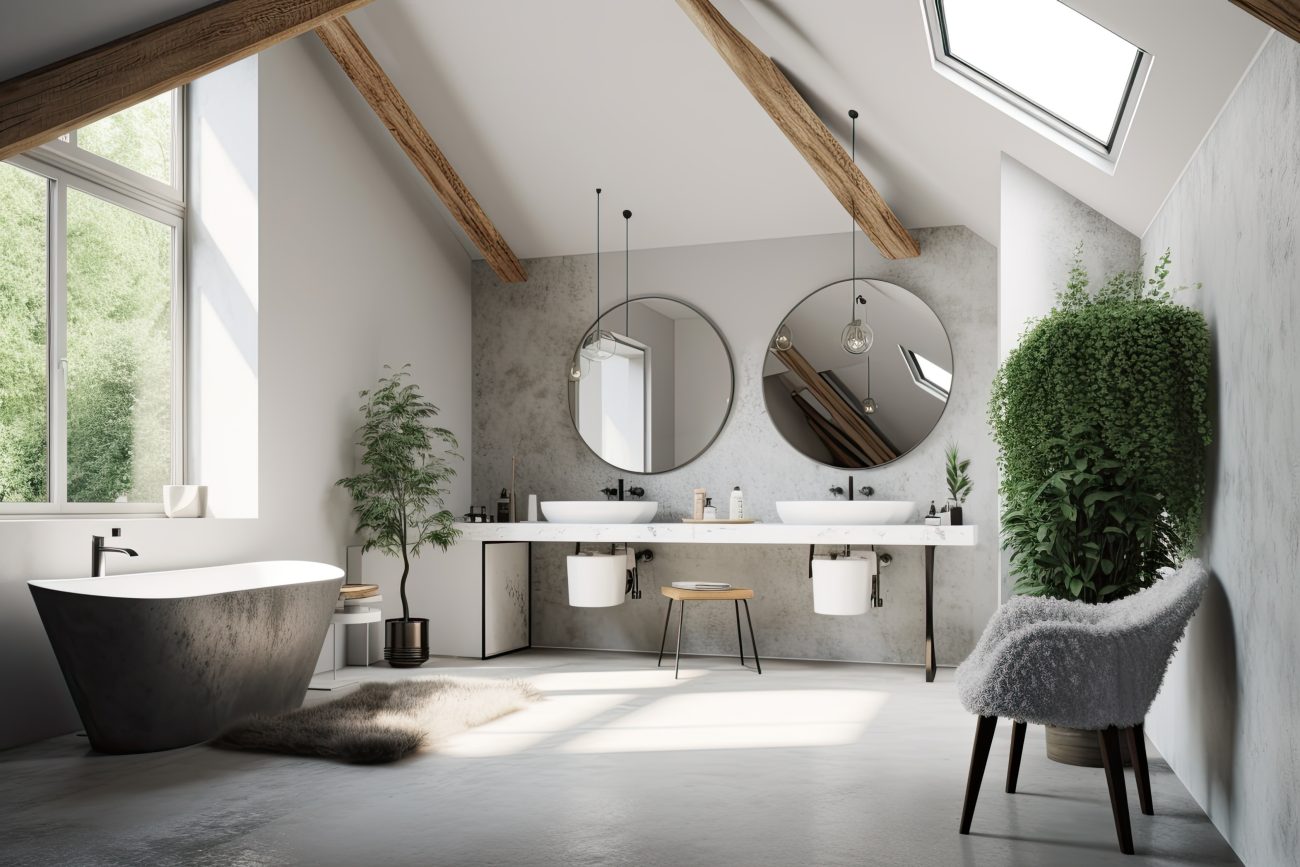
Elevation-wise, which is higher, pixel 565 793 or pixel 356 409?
pixel 356 409

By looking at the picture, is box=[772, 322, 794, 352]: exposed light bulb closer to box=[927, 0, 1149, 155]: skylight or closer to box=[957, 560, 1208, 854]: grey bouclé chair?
box=[927, 0, 1149, 155]: skylight

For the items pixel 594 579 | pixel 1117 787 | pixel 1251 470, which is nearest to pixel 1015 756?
pixel 1117 787

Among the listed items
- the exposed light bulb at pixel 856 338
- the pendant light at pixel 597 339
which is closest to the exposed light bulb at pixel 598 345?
the pendant light at pixel 597 339

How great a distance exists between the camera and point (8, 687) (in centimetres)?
432

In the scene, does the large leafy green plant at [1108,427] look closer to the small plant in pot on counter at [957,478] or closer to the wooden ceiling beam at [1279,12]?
the wooden ceiling beam at [1279,12]

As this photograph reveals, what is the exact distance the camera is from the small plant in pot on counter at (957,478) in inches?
250

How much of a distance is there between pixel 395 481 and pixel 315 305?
1134 mm

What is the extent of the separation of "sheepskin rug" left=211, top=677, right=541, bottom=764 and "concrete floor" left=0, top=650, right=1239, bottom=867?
0.08m

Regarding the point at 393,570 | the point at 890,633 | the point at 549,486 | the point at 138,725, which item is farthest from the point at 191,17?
the point at 890,633

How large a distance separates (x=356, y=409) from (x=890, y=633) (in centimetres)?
364

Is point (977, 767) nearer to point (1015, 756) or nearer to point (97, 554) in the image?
point (1015, 756)

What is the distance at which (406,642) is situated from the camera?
6379mm

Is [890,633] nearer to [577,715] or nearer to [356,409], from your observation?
[577,715]

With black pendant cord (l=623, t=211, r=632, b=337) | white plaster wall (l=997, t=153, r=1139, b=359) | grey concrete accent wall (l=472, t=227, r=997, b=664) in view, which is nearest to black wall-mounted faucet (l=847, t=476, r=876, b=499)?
grey concrete accent wall (l=472, t=227, r=997, b=664)
